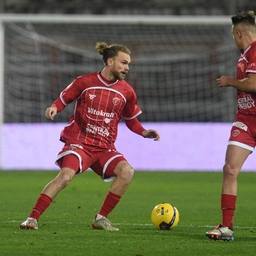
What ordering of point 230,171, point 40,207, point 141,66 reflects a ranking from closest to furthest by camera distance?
1. point 230,171
2. point 40,207
3. point 141,66

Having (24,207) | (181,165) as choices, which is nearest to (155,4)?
(181,165)

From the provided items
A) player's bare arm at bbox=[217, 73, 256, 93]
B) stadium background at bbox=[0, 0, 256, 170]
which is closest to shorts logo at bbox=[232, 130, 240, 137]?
player's bare arm at bbox=[217, 73, 256, 93]

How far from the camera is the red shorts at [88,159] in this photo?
769cm

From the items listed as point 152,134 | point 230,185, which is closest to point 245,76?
point 230,185

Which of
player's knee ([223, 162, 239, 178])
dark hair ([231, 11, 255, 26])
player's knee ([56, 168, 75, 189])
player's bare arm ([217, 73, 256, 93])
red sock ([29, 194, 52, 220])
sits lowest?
red sock ([29, 194, 52, 220])

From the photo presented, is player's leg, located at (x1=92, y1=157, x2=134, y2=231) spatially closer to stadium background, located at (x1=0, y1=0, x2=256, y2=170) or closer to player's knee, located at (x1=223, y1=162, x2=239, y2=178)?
player's knee, located at (x1=223, y1=162, x2=239, y2=178)

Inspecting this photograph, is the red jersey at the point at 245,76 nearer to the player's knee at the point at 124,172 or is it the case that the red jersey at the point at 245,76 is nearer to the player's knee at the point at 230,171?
the player's knee at the point at 230,171

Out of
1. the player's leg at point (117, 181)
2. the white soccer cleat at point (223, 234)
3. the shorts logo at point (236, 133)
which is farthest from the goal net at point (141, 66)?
the white soccer cleat at point (223, 234)

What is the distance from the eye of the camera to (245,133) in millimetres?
6801

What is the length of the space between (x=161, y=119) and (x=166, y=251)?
1891 cm

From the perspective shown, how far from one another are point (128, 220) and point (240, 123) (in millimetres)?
2395

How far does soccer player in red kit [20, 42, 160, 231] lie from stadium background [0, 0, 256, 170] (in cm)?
998

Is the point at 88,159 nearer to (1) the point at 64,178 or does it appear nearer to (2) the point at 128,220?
(1) the point at 64,178

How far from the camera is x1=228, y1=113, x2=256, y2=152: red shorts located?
6770 millimetres
